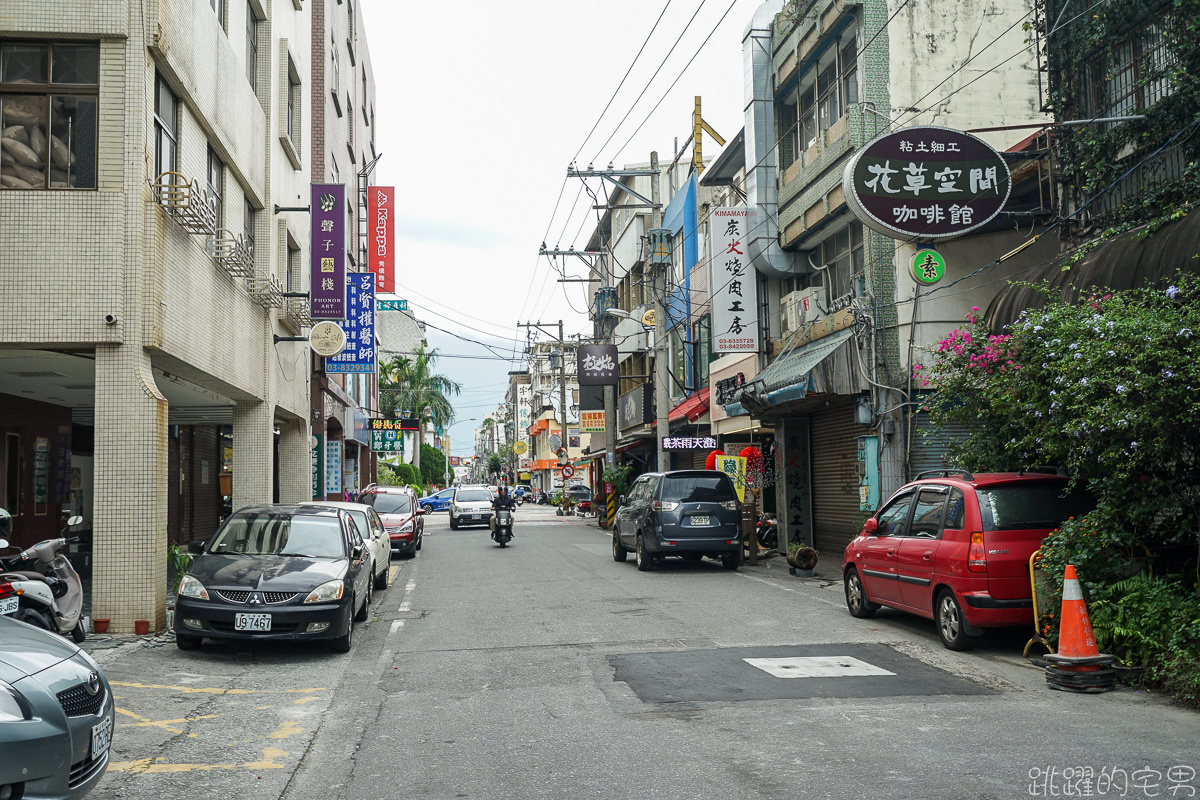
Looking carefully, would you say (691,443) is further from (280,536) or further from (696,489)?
(280,536)

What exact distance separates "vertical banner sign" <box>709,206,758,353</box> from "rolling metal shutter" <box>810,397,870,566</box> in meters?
2.51

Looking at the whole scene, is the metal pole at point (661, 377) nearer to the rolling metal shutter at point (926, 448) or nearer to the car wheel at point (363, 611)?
the rolling metal shutter at point (926, 448)

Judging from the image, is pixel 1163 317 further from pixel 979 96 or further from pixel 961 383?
pixel 979 96

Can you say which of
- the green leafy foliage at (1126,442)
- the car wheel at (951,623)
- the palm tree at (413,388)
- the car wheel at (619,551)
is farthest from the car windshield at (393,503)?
the palm tree at (413,388)

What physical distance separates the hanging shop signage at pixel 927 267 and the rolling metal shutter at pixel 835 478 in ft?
12.3

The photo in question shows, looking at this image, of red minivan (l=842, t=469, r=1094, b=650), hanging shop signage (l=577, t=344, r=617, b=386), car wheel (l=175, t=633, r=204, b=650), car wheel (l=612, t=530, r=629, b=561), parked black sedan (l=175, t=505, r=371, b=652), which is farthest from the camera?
hanging shop signage (l=577, t=344, r=617, b=386)

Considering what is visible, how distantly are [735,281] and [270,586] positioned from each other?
610 inches

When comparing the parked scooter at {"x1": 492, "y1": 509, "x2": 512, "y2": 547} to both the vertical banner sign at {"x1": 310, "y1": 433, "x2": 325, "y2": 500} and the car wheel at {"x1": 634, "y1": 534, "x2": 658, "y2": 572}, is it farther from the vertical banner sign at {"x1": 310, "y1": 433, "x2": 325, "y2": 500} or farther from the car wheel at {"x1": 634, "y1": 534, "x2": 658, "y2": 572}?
the car wheel at {"x1": 634, "y1": 534, "x2": 658, "y2": 572}

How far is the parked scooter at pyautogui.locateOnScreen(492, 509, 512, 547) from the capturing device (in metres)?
25.9

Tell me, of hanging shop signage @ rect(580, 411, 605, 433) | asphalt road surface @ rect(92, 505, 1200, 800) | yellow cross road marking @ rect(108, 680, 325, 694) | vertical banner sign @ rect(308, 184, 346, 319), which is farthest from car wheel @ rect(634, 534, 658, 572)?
hanging shop signage @ rect(580, 411, 605, 433)

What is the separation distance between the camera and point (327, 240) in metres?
19.5

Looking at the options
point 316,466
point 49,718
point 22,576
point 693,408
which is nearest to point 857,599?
point 22,576

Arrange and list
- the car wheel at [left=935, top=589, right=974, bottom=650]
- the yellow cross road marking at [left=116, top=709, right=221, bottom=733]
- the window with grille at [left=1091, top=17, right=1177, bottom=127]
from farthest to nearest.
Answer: the window with grille at [left=1091, top=17, right=1177, bottom=127]
the car wheel at [left=935, top=589, right=974, bottom=650]
the yellow cross road marking at [left=116, top=709, right=221, bottom=733]

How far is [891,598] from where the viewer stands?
36.4 feet
